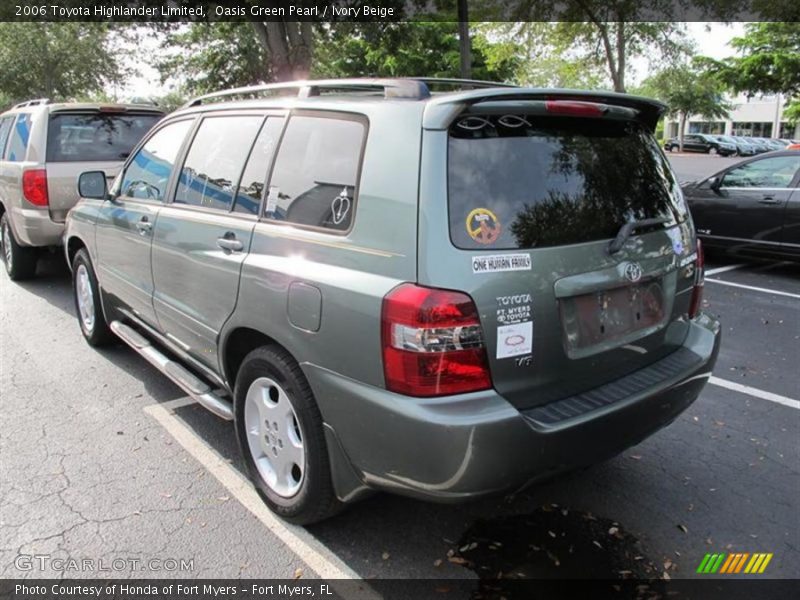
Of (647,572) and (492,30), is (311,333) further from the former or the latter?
(492,30)

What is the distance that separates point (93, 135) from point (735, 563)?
6.83 meters

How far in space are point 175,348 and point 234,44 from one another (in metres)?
21.4

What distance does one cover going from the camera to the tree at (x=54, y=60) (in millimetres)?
26125

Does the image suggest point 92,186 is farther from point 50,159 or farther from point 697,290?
point 697,290

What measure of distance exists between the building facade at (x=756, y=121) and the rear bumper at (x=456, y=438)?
65711 mm

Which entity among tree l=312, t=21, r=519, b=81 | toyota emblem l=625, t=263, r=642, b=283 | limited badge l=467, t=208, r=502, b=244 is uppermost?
tree l=312, t=21, r=519, b=81

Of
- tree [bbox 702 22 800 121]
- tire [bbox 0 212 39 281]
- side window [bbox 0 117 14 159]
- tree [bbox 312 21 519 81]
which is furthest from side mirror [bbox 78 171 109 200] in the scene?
tree [bbox 702 22 800 121]

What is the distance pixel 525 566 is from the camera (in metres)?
2.62

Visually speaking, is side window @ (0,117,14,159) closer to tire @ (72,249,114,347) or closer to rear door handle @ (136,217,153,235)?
tire @ (72,249,114,347)

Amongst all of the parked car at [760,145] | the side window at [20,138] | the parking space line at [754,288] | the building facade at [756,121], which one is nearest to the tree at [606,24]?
the parking space line at [754,288]

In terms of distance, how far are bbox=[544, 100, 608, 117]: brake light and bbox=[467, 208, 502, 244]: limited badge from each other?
53 centimetres

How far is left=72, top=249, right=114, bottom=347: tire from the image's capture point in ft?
16.2

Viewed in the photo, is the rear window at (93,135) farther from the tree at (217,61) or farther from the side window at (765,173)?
the tree at (217,61)

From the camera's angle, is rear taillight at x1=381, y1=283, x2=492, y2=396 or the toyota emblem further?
the toyota emblem
